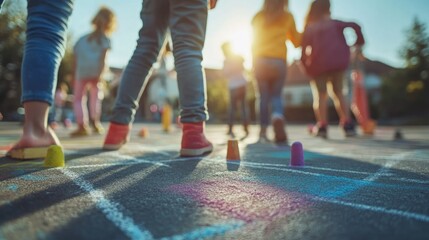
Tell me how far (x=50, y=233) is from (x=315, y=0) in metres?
5.01

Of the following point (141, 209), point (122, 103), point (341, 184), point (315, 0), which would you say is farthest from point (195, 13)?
point (315, 0)

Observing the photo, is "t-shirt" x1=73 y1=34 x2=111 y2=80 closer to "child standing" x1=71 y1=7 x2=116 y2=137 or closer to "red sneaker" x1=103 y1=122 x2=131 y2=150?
"child standing" x1=71 y1=7 x2=116 y2=137

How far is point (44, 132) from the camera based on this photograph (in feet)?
6.86

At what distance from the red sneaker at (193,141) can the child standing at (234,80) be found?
4.17 metres

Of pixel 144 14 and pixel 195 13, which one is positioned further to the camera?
pixel 144 14

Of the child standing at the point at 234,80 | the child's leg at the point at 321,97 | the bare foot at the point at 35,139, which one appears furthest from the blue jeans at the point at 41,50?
the child standing at the point at 234,80

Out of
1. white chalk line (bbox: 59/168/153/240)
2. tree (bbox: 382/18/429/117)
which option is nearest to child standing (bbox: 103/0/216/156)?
white chalk line (bbox: 59/168/153/240)

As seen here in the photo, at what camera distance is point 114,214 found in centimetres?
93

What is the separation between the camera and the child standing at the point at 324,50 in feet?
16.7

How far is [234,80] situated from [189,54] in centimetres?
430

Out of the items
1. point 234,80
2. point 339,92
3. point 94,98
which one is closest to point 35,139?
point 94,98

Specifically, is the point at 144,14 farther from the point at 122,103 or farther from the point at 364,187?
the point at 364,187

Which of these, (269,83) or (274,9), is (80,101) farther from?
(274,9)

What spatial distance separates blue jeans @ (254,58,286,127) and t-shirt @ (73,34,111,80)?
253 cm
